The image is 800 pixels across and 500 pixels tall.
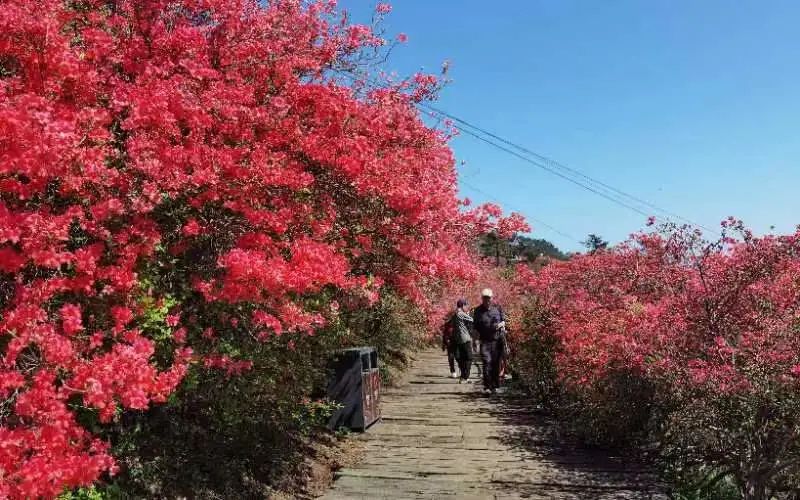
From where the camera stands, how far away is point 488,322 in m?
10.9

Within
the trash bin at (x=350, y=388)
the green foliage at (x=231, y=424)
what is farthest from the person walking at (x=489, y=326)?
the green foliage at (x=231, y=424)

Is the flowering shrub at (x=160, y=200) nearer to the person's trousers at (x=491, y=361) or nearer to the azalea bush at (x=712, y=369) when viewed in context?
the azalea bush at (x=712, y=369)

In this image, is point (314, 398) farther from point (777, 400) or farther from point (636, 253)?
point (777, 400)

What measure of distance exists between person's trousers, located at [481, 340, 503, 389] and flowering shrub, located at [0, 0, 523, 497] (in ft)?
14.1

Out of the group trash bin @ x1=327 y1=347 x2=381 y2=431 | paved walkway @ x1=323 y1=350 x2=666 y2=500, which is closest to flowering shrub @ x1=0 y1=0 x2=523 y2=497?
trash bin @ x1=327 y1=347 x2=381 y2=431

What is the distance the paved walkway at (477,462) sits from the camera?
639 cm

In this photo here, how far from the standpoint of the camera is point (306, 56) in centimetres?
645

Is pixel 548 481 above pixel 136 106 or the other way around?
the other way around

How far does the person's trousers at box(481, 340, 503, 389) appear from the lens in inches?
438

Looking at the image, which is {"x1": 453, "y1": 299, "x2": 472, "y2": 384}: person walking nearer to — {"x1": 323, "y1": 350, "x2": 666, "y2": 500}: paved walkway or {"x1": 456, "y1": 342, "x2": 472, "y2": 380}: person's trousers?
{"x1": 456, "y1": 342, "x2": 472, "y2": 380}: person's trousers

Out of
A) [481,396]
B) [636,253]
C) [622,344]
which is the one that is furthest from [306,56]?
[481,396]

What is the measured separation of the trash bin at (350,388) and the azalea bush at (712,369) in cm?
266

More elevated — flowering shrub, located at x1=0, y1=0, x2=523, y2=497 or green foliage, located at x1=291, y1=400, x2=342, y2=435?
flowering shrub, located at x1=0, y1=0, x2=523, y2=497

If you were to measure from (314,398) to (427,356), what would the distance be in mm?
12949
